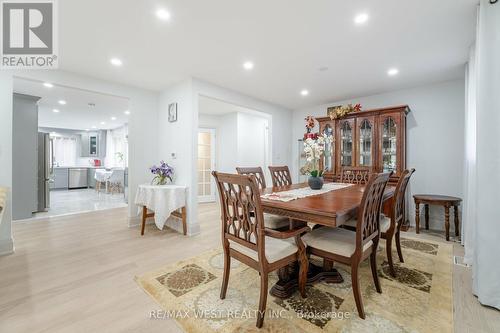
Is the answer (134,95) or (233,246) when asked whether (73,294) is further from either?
(134,95)

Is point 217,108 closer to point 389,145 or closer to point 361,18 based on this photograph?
point 389,145

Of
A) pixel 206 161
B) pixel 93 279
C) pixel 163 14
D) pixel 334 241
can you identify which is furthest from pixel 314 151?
pixel 206 161

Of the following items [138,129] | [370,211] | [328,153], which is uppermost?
[138,129]

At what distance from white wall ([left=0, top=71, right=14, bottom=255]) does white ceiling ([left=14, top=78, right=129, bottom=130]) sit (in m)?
0.52

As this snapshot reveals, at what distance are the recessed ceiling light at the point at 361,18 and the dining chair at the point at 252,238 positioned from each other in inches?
69.5

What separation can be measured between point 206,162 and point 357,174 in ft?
13.1

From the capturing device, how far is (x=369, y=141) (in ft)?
13.3

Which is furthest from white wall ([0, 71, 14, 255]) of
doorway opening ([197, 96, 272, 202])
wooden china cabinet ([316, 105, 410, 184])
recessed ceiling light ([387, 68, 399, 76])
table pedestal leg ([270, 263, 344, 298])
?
recessed ceiling light ([387, 68, 399, 76])

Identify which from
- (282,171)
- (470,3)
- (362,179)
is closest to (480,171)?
(470,3)

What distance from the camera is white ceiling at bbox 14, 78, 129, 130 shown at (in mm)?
4016

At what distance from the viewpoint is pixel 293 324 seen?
1.48 metres

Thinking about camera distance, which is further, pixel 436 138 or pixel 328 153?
pixel 328 153

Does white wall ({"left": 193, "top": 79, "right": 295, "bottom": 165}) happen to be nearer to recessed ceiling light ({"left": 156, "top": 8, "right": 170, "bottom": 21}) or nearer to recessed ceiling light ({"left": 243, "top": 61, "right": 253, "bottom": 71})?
recessed ceiling light ({"left": 243, "top": 61, "right": 253, "bottom": 71})

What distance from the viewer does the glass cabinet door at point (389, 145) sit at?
12.4ft
